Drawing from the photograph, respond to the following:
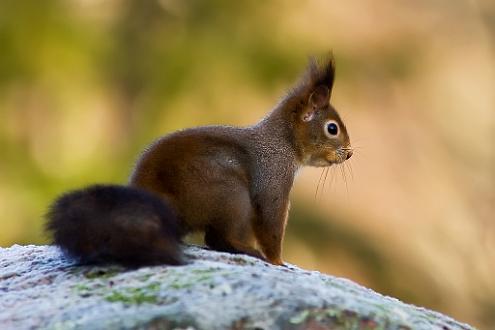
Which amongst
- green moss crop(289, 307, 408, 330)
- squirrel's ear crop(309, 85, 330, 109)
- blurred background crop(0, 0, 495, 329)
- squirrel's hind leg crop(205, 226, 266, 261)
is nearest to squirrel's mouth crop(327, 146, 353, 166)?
squirrel's ear crop(309, 85, 330, 109)

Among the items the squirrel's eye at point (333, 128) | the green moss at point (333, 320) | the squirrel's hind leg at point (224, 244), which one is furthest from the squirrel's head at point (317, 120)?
the green moss at point (333, 320)

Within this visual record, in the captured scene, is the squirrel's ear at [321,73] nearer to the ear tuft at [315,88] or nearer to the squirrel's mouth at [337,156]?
the ear tuft at [315,88]

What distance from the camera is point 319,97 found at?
3.35 m

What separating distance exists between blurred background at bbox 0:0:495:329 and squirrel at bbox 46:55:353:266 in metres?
2.42

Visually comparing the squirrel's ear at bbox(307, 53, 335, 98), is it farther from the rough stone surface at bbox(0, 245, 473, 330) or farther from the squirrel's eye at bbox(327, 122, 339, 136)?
the rough stone surface at bbox(0, 245, 473, 330)

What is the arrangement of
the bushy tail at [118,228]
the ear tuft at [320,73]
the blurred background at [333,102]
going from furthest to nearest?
the blurred background at [333,102]
the ear tuft at [320,73]
the bushy tail at [118,228]

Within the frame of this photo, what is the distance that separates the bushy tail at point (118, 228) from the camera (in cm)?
237

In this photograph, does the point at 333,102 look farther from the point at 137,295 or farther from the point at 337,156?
the point at 137,295

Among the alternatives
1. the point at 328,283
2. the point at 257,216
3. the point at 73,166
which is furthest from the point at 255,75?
the point at 328,283

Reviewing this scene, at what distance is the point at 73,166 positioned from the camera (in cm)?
609

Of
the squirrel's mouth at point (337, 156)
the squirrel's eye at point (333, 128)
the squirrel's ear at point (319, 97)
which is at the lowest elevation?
the squirrel's mouth at point (337, 156)

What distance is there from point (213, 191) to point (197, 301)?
0.71m

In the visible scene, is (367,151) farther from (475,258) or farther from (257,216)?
(257,216)

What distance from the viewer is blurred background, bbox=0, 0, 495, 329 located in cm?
637
